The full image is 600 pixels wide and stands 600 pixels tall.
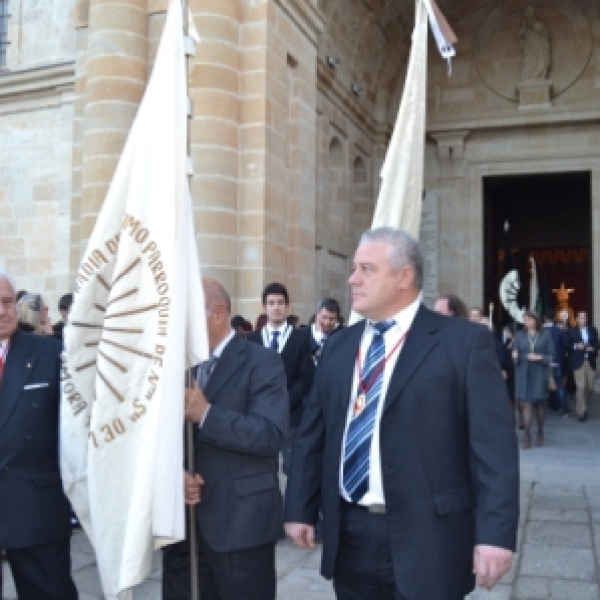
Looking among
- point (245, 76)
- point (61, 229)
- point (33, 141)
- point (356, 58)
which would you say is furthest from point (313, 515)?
point (356, 58)

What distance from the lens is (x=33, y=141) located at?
1354 cm

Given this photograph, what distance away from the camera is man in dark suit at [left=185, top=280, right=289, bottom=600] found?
294 cm

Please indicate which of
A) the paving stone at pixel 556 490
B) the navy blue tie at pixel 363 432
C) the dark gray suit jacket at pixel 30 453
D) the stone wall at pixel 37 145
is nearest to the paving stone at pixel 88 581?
the dark gray suit jacket at pixel 30 453

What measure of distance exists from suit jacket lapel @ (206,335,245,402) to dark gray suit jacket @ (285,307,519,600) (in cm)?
59

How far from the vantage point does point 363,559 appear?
108 inches

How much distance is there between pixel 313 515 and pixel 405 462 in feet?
1.72

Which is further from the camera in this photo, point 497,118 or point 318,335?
point 497,118

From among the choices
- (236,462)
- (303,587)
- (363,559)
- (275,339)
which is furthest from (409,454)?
(275,339)

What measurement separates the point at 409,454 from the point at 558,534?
3949 millimetres

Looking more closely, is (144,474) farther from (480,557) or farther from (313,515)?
(480,557)

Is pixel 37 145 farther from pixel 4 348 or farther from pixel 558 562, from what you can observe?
pixel 558 562

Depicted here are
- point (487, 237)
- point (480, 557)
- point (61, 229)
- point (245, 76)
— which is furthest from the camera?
point (487, 237)

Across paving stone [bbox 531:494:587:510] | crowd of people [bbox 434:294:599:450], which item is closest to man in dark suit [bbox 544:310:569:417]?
crowd of people [bbox 434:294:599:450]

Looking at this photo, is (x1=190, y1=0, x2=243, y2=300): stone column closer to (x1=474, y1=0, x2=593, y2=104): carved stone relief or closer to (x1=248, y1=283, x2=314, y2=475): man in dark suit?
(x1=248, y1=283, x2=314, y2=475): man in dark suit
